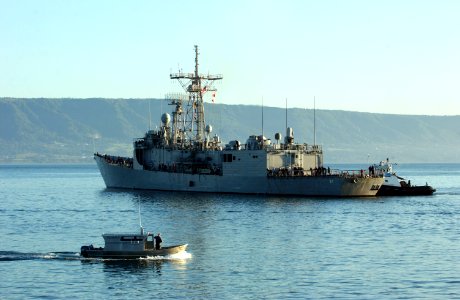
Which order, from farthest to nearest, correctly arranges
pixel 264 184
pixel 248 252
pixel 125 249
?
pixel 264 184
pixel 248 252
pixel 125 249

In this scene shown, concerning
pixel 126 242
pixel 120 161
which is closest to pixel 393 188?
pixel 120 161

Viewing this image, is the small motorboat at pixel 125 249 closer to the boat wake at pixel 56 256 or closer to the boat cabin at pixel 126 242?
the boat cabin at pixel 126 242

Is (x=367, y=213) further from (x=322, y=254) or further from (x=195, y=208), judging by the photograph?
(x=322, y=254)

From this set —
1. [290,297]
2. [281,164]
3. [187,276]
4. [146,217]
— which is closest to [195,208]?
[146,217]

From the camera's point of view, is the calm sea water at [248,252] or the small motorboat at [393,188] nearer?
the calm sea water at [248,252]

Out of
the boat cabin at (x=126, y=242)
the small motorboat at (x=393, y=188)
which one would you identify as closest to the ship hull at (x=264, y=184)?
the small motorboat at (x=393, y=188)

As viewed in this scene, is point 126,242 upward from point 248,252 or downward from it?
upward

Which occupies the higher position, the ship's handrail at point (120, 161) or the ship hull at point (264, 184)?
the ship's handrail at point (120, 161)

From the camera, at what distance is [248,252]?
5631 cm

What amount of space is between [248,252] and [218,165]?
51.3 meters

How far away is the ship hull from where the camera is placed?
9894cm

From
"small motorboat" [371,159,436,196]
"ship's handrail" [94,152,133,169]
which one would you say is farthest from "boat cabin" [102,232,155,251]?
"ship's handrail" [94,152,133,169]

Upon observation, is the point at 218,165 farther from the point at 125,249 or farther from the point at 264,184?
the point at 125,249

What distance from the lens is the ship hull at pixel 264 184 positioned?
325ft
